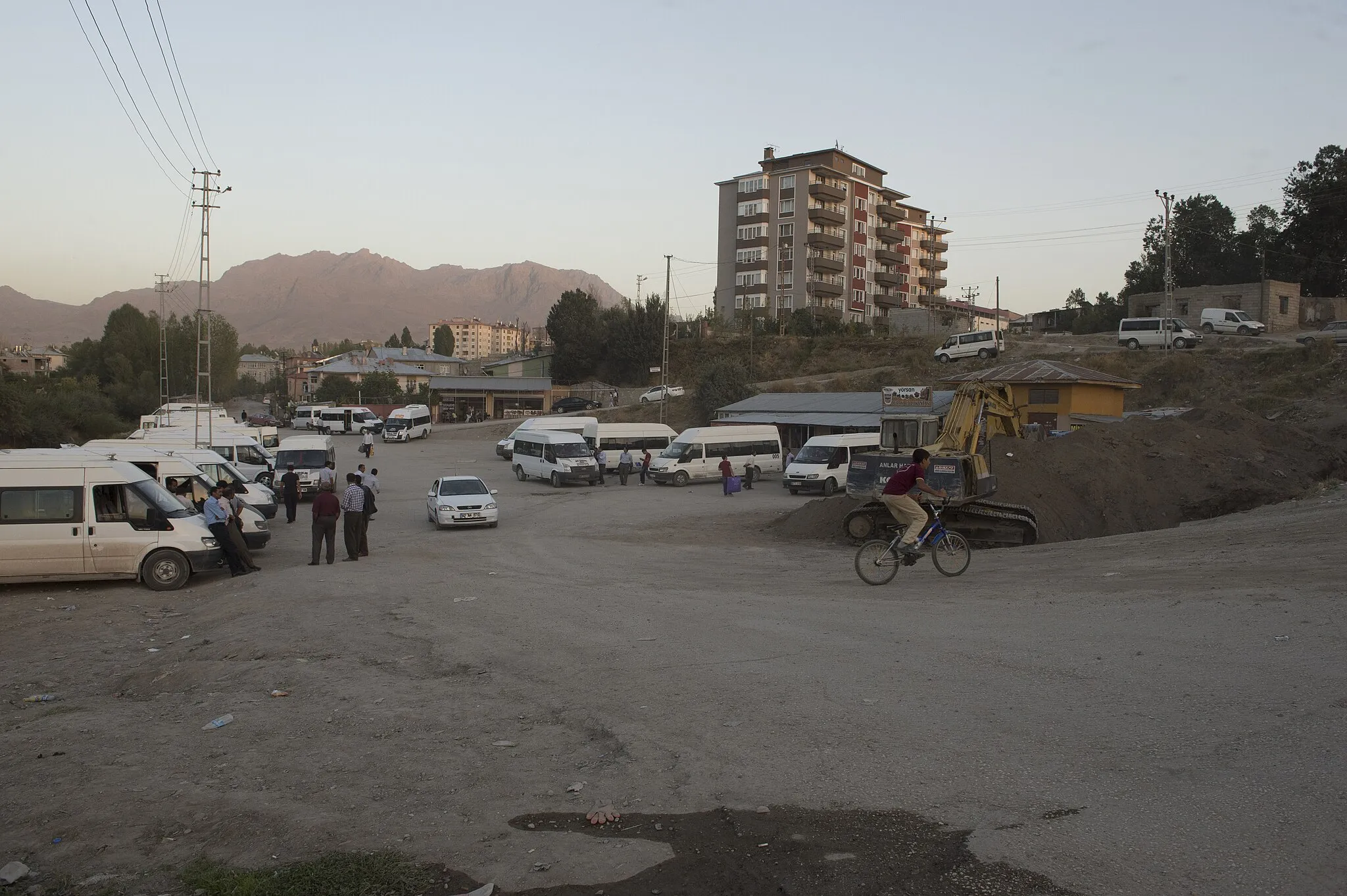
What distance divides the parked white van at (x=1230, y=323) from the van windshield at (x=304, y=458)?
52479 mm

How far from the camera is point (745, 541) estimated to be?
2142cm

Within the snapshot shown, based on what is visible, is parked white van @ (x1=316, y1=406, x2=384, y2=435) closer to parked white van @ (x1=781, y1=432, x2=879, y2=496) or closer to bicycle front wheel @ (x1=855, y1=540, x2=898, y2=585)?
parked white van @ (x1=781, y1=432, x2=879, y2=496)

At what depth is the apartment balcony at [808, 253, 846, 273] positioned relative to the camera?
89.9 meters

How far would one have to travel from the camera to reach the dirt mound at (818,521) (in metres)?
21.7

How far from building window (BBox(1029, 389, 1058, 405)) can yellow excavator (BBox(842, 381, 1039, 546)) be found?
55.3 ft

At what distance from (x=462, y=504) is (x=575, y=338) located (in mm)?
70009

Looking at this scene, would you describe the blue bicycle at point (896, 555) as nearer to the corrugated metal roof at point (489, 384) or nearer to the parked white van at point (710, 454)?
the parked white van at point (710, 454)

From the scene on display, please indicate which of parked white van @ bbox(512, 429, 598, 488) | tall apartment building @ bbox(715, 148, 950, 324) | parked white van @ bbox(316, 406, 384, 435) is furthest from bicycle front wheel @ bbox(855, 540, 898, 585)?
tall apartment building @ bbox(715, 148, 950, 324)

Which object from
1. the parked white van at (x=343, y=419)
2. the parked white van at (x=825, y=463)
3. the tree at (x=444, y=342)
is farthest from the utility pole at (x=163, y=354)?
the tree at (x=444, y=342)

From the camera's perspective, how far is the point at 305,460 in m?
31.2

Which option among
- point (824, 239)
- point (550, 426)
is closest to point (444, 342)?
point (824, 239)

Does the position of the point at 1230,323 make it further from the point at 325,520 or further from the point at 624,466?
the point at 325,520

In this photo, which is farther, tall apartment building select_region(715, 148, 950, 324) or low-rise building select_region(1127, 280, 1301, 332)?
tall apartment building select_region(715, 148, 950, 324)

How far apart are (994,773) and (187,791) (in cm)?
520
